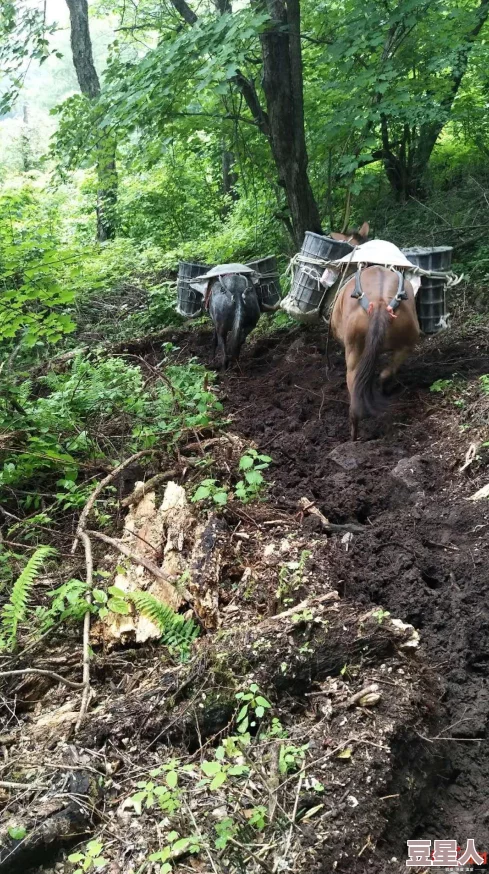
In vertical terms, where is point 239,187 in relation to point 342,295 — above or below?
above

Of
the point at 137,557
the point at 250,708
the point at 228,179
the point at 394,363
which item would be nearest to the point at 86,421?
the point at 137,557

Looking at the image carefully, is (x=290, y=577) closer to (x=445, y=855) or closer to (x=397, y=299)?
(x=445, y=855)

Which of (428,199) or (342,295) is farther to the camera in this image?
(428,199)

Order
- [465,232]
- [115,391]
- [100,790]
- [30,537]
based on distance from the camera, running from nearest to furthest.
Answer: [100,790], [30,537], [115,391], [465,232]

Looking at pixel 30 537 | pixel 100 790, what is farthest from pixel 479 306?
pixel 100 790

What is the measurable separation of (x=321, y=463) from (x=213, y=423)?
967 mm

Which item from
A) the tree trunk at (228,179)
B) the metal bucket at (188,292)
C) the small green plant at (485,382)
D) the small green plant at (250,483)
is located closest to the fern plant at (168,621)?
the small green plant at (250,483)

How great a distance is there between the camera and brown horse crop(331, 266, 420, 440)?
5211 millimetres

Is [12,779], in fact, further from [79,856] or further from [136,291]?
[136,291]

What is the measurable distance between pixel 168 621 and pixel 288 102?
7.00 metres

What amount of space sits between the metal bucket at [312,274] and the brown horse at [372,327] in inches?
33.2

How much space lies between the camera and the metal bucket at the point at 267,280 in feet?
28.3

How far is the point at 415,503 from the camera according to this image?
14.6 ft

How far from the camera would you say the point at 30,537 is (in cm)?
457
